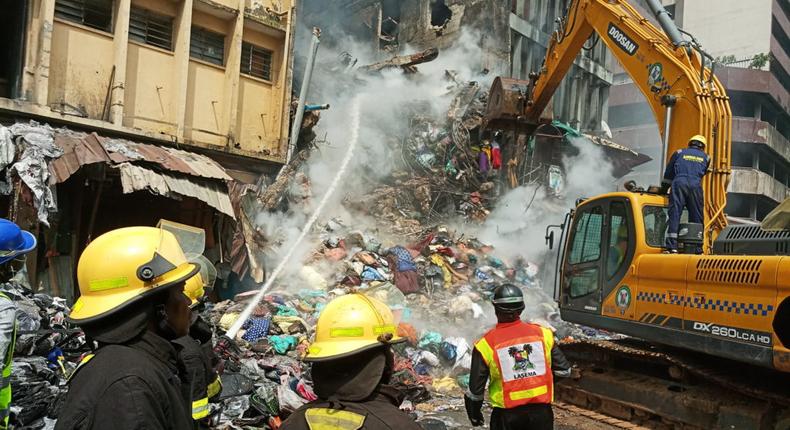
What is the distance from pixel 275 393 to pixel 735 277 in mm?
4629

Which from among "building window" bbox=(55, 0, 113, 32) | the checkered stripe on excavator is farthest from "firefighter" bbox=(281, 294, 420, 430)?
"building window" bbox=(55, 0, 113, 32)

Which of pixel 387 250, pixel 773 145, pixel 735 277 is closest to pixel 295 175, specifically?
pixel 387 250

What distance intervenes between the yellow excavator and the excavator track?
630 mm

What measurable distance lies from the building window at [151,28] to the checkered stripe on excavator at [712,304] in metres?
9.68

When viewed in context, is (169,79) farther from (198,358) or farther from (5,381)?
(5,381)

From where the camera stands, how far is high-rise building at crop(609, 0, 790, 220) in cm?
3444

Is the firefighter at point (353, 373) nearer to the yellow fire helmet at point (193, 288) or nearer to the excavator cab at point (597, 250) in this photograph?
the yellow fire helmet at point (193, 288)

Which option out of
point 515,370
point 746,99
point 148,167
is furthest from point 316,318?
point 746,99

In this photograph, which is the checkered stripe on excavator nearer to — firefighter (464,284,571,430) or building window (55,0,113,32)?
firefighter (464,284,571,430)

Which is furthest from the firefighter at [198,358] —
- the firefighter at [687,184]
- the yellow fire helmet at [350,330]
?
the firefighter at [687,184]

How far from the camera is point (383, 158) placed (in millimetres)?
18641

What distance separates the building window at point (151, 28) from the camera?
10883mm

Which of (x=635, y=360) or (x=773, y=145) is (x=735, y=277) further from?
(x=773, y=145)

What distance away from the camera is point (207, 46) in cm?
1205
